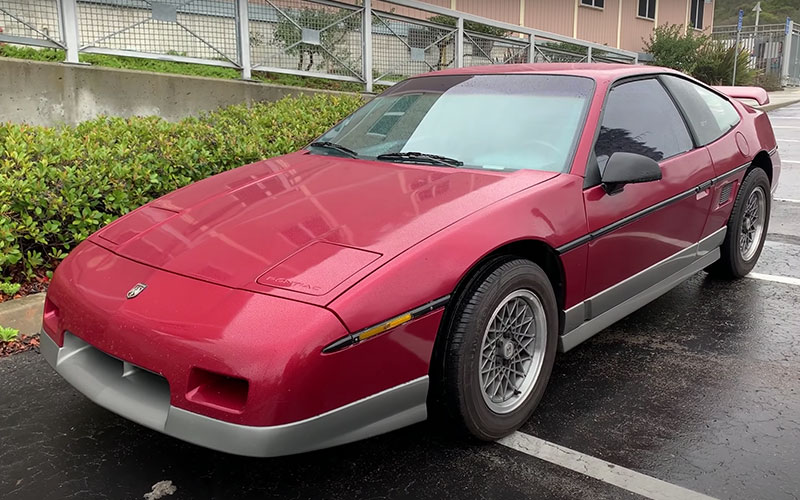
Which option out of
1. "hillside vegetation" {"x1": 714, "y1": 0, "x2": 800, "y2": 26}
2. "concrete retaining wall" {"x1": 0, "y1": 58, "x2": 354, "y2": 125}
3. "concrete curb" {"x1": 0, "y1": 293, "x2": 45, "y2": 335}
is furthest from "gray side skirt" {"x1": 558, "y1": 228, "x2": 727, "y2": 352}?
"hillside vegetation" {"x1": 714, "y1": 0, "x2": 800, "y2": 26}

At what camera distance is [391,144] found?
11.9 ft

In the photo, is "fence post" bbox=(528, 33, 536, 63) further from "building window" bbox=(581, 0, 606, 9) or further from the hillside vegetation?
the hillside vegetation

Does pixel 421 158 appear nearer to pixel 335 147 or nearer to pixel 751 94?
pixel 335 147

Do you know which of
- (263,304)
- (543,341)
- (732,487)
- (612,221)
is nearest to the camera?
(263,304)

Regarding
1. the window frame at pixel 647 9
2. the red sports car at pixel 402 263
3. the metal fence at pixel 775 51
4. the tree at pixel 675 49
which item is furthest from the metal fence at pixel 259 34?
the metal fence at pixel 775 51

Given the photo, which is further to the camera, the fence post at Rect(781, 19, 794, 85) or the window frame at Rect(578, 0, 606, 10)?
the fence post at Rect(781, 19, 794, 85)

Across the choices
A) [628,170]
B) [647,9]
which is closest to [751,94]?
[628,170]

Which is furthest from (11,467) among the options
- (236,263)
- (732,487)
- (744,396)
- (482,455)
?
(744,396)

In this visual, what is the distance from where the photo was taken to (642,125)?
3.70 metres

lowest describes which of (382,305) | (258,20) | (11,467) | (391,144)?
(11,467)

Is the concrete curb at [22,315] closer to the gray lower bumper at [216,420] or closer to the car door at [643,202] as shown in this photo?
the gray lower bumper at [216,420]

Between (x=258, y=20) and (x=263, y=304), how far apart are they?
6875 mm

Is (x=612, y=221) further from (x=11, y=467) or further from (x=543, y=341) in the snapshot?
(x=11, y=467)

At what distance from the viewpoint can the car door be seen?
3211 millimetres
